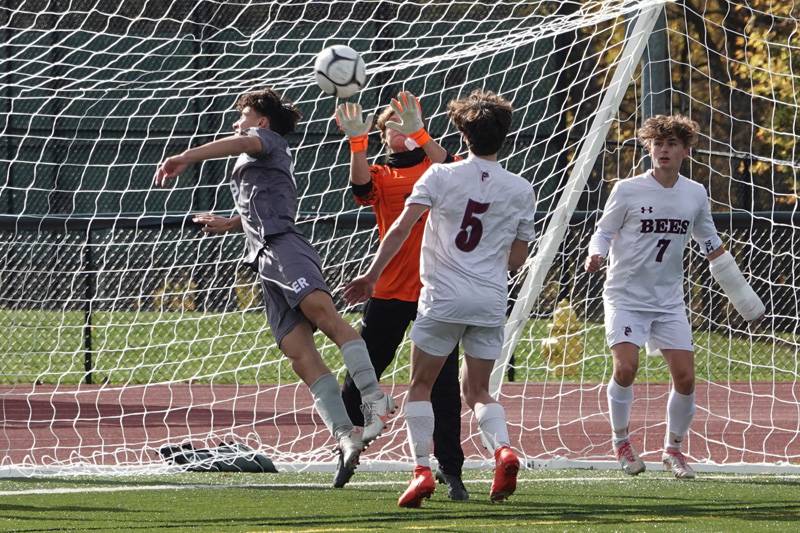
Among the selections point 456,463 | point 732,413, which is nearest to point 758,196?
point 732,413

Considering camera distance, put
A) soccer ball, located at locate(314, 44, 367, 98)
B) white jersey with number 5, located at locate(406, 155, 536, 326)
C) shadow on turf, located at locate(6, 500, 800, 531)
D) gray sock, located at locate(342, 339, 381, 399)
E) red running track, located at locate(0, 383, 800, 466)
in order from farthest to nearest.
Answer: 1. red running track, located at locate(0, 383, 800, 466)
2. soccer ball, located at locate(314, 44, 367, 98)
3. gray sock, located at locate(342, 339, 381, 399)
4. white jersey with number 5, located at locate(406, 155, 536, 326)
5. shadow on turf, located at locate(6, 500, 800, 531)

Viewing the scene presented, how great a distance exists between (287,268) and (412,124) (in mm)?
892

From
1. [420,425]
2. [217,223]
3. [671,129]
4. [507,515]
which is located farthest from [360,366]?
[671,129]

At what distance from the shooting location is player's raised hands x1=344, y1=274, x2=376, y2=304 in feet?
19.6

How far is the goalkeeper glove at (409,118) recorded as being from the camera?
653 cm

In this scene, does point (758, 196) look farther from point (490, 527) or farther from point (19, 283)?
point (490, 527)

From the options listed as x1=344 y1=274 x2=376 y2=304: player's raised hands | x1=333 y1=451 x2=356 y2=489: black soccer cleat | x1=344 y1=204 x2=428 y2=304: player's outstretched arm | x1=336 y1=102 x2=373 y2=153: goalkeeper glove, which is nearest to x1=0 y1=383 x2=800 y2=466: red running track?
x1=333 y1=451 x2=356 y2=489: black soccer cleat

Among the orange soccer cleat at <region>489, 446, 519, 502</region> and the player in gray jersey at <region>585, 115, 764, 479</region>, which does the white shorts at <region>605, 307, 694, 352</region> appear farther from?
the orange soccer cleat at <region>489, 446, 519, 502</region>

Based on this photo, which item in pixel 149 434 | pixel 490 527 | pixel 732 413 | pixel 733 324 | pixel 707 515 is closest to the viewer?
pixel 490 527

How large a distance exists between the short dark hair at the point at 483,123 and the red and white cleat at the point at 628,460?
2256 millimetres

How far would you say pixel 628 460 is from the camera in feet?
25.0

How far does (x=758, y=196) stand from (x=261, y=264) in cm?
1182

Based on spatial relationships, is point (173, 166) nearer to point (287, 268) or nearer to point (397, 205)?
point (287, 268)

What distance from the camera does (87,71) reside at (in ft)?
56.3
